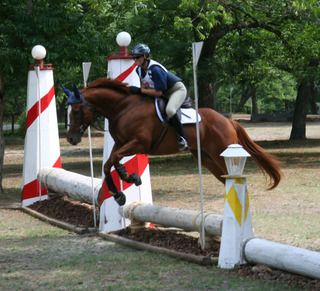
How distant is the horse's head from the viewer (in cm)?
1033

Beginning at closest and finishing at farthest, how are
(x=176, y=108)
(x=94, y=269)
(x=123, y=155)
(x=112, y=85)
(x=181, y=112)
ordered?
(x=94, y=269) < (x=123, y=155) < (x=176, y=108) < (x=181, y=112) < (x=112, y=85)

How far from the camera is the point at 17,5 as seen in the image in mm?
16438

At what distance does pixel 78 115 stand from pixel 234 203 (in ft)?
9.89

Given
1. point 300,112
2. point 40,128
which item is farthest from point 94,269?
point 300,112

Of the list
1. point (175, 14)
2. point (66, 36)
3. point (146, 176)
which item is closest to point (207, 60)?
point (175, 14)

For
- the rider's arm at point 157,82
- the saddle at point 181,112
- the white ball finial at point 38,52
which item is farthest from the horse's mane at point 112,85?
the white ball finial at point 38,52

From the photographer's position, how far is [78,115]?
10.4m

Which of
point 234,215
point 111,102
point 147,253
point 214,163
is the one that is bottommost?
point 147,253

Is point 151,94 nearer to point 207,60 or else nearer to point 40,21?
point 40,21

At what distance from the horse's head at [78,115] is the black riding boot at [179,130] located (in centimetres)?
120

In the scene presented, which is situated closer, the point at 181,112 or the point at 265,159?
the point at 181,112

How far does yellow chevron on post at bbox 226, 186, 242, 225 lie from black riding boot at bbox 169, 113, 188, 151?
1908 millimetres

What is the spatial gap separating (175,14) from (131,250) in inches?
523

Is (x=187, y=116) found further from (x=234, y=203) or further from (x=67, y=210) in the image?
(x=67, y=210)
